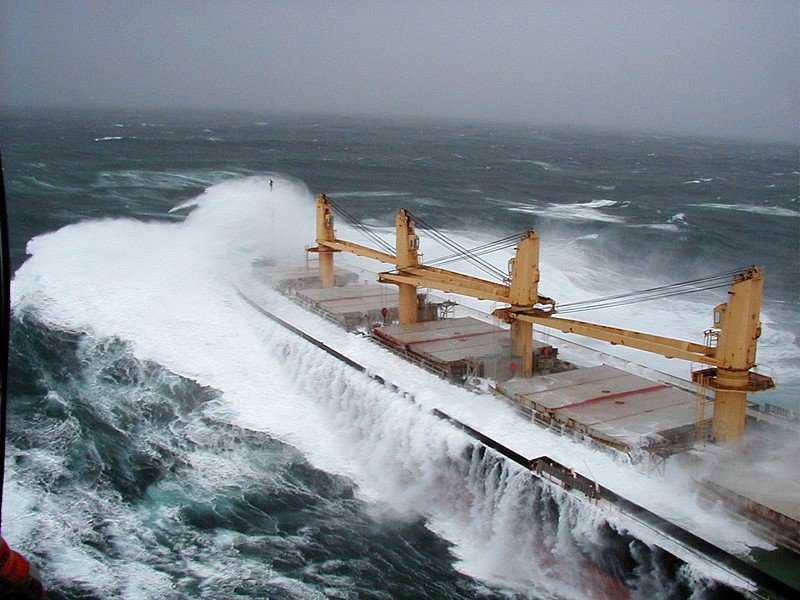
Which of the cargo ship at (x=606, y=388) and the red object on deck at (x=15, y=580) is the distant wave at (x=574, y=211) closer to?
the cargo ship at (x=606, y=388)

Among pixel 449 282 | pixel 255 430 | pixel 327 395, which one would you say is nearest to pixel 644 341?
pixel 449 282

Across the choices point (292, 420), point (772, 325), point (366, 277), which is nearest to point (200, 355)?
point (292, 420)

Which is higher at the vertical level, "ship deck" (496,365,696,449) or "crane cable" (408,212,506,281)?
"crane cable" (408,212,506,281)

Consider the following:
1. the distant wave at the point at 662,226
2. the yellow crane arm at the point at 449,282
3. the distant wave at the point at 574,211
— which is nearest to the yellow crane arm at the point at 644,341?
the yellow crane arm at the point at 449,282

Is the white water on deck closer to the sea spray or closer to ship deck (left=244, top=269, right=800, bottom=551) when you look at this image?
the sea spray

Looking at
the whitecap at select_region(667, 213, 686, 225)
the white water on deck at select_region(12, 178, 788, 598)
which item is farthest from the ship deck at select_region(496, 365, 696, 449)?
the whitecap at select_region(667, 213, 686, 225)

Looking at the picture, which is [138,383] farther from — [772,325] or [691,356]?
[772,325]

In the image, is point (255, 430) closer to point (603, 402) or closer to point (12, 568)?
point (603, 402)
